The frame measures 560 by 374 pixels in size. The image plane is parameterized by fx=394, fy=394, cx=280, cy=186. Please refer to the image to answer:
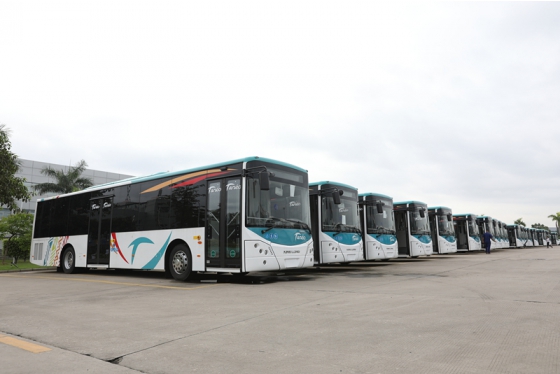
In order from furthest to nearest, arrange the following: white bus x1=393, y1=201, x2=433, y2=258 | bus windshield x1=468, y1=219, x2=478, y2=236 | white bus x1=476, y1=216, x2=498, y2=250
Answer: white bus x1=476, y1=216, x2=498, y2=250 → bus windshield x1=468, y1=219, x2=478, y2=236 → white bus x1=393, y1=201, x2=433, y2=258

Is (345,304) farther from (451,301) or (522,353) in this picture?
(522,353)

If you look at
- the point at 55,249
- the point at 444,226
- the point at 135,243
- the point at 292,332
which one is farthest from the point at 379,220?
the point at 55,249

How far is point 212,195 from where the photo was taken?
10656 mm

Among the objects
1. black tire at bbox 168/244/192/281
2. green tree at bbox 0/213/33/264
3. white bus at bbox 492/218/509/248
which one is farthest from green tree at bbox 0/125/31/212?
white bus at bbox 492/218/509/248

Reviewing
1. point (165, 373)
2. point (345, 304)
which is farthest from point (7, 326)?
point (345, 304)

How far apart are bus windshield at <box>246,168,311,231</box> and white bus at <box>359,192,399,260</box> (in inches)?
240

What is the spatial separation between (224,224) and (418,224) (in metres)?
13.2

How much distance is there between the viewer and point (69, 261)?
1574cm

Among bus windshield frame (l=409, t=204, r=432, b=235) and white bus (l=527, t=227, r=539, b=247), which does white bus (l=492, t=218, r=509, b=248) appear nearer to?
white bus (l=527, t=227, r=539, b=247)

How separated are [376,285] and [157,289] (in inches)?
203

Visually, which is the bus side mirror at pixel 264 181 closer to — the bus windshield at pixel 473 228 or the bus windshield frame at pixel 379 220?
the bus windshield frame at pixel 379 220

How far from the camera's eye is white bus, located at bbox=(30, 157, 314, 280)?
32.3ft

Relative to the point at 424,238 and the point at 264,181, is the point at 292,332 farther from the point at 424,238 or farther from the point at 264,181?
the point at 424,238

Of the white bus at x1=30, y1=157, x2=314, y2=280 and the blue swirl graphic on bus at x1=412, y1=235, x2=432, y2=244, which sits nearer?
the white bus at x1=30, y1=157, x2=314, y2=280
